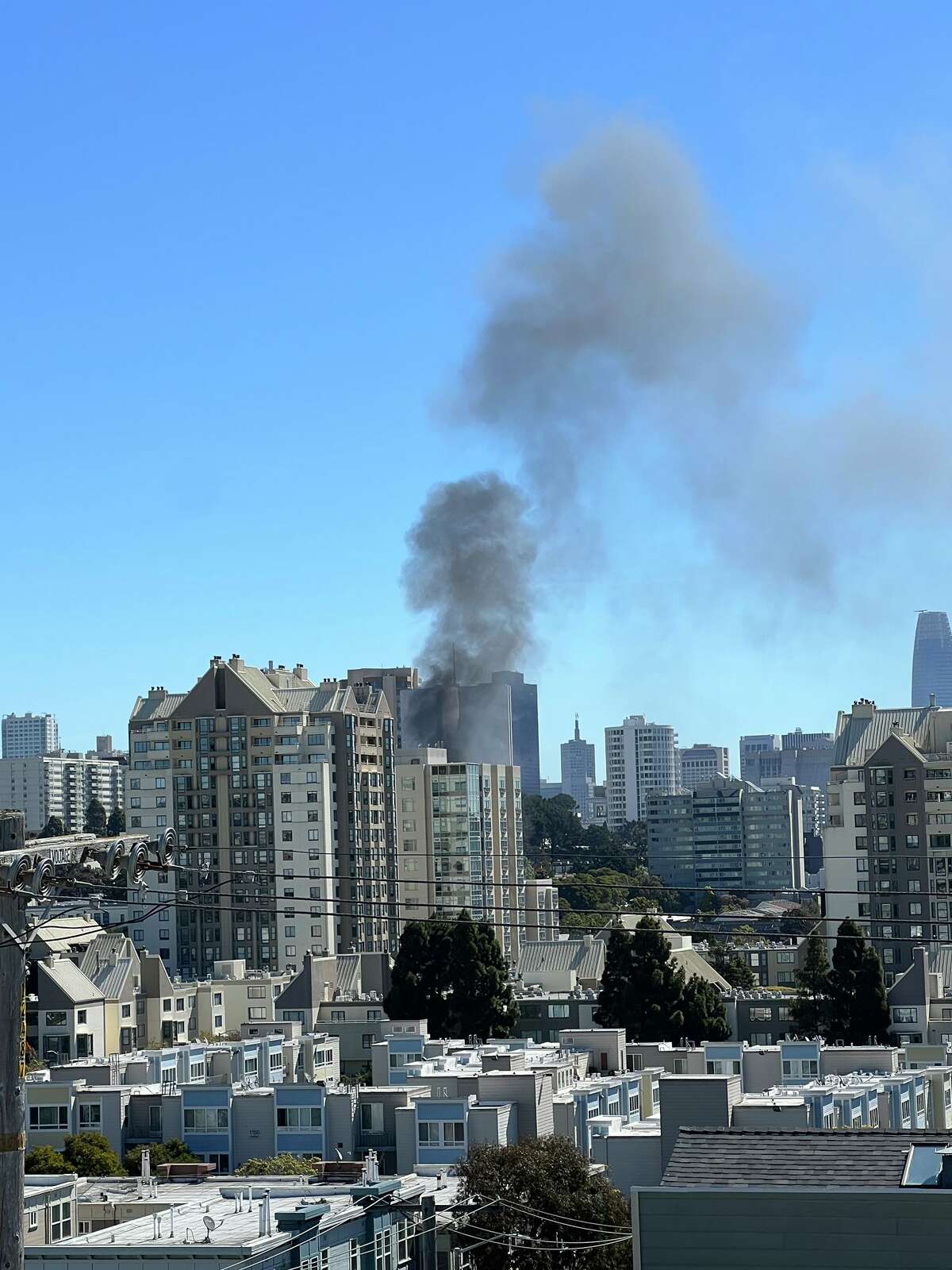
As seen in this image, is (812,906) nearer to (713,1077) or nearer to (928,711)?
(928,711)

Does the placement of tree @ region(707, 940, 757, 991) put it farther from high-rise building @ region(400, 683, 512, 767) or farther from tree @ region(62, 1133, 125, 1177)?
tree @ region(62, 1133, 125, 1177)

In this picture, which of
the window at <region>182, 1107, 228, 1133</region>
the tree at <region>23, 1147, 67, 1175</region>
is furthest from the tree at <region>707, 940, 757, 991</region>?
the tree at <region>23, 1147, 67, 1175</region>

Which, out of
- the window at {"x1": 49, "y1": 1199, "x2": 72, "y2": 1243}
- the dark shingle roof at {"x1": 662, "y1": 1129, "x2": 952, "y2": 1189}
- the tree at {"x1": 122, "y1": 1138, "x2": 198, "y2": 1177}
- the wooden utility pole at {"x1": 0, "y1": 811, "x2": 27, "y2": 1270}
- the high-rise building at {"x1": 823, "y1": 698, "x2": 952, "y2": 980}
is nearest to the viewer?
the wooden utility pole at {"x1": 0, "y1": 811, "x2": 27, "y2": 1270}

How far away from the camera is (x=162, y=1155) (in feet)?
125

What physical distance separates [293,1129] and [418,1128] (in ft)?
11.9

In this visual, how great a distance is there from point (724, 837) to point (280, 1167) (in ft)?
461

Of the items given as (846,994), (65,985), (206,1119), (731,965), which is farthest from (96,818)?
(206,1119)

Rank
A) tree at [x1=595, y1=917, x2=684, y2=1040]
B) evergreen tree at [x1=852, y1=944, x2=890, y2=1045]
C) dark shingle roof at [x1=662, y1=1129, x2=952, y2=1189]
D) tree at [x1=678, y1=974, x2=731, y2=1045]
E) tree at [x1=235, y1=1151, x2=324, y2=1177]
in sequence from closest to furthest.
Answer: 1. dark shingle roof at [x1=662, y1=1129, x2=952, y2=1189]
2. tree at [x1=235, y1=1151, x2=324, y2=1177]
3. tree at [x1=678, y1=974, x2=731, y2=1045]
4. tree at [x1=595, y1=917, x2=684, y2=1040]
5. evergreen tree at [x1=852, y1=944, x2=890, y2=1045]

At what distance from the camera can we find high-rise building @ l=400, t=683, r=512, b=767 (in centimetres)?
12262

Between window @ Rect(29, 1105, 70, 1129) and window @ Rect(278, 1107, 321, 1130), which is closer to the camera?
window @ Rect(278, 1107, 321, 1130)

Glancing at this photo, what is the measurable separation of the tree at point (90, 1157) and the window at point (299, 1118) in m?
3.08

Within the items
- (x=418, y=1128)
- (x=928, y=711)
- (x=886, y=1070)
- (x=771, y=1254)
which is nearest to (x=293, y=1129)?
(x=418, y=1128)

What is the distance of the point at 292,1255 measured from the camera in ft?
76.7

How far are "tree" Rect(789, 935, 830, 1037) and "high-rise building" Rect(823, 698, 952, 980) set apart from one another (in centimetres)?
1548
